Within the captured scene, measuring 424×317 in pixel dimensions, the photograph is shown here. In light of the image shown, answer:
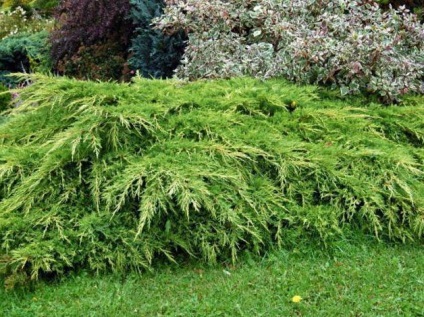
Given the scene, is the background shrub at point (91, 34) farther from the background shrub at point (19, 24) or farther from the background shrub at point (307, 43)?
the background shrub at point (19, 24)

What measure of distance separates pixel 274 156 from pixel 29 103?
1.77 m

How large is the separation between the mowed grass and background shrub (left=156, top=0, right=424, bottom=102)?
160 cm

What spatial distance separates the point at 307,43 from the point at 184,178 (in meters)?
1.79

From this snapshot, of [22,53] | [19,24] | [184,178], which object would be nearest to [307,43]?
[184,178]

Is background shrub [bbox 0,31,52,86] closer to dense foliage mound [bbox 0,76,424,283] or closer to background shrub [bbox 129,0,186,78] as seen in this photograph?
background shrub [bbox 129,0,186,78]

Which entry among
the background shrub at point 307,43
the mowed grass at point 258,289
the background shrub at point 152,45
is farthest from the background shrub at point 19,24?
the mowed grass at point 258,289

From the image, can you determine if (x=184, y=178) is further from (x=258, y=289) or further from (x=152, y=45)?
(x=152, y=45)

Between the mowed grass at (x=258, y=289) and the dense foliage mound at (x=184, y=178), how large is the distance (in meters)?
0.11

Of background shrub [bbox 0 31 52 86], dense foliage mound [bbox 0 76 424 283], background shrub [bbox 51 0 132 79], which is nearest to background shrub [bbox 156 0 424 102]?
dense foliage mound [bbox 0 76 424 283]

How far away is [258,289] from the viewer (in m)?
2.92

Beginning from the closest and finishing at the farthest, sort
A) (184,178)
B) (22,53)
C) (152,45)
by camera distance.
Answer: (184,178) < (152,45) < (22,53)

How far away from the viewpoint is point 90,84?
3.68 metres

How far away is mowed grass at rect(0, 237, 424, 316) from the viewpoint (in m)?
2.78

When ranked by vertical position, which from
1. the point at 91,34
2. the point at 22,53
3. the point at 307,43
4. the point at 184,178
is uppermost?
the point at 307,43
